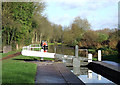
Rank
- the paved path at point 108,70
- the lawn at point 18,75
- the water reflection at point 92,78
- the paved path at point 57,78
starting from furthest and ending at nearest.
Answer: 1. the paved path at point 108,70
2. the water reflection at point 92,78
3. the paved path at point 57,78
4. the lawn at point 18,75

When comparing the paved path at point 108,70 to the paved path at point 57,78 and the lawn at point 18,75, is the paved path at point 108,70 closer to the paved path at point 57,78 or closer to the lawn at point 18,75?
the paved path at point 57,78

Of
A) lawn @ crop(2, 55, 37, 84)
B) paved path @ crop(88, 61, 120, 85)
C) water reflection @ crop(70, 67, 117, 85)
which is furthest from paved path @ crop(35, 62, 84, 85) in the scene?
paved path @ crop(88, 61, 120, 85)

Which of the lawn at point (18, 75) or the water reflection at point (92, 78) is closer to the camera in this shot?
the lawn at point (18, 75)

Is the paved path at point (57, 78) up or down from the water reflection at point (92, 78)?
up

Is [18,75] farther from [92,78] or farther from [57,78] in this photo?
[92,78]

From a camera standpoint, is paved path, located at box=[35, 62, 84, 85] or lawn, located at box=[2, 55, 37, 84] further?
paved path, located at box=[35, 62, 84, 85]

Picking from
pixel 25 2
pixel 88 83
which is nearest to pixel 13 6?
A: pixel 25 2

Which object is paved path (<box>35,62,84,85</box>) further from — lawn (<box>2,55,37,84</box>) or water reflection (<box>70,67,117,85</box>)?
water reflection (<box>70,67,117,85</box>)

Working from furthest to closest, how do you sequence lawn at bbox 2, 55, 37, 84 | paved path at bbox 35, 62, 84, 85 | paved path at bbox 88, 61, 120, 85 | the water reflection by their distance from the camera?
paved path at bbox 88, 61, 120, 85, the water reflection, paved path at bbox 35, 62, 84, 85, lawn at bbox 2, 55, 37, 84

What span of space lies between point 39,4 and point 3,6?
15538 mm

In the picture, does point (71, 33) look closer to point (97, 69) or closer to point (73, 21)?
point (73, 21)

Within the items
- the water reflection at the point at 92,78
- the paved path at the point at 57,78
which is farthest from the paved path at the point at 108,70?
the paved path at the point at 57,78

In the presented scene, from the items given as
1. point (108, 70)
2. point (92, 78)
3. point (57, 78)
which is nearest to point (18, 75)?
point (57, 78)

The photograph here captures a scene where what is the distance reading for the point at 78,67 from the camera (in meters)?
16.3
